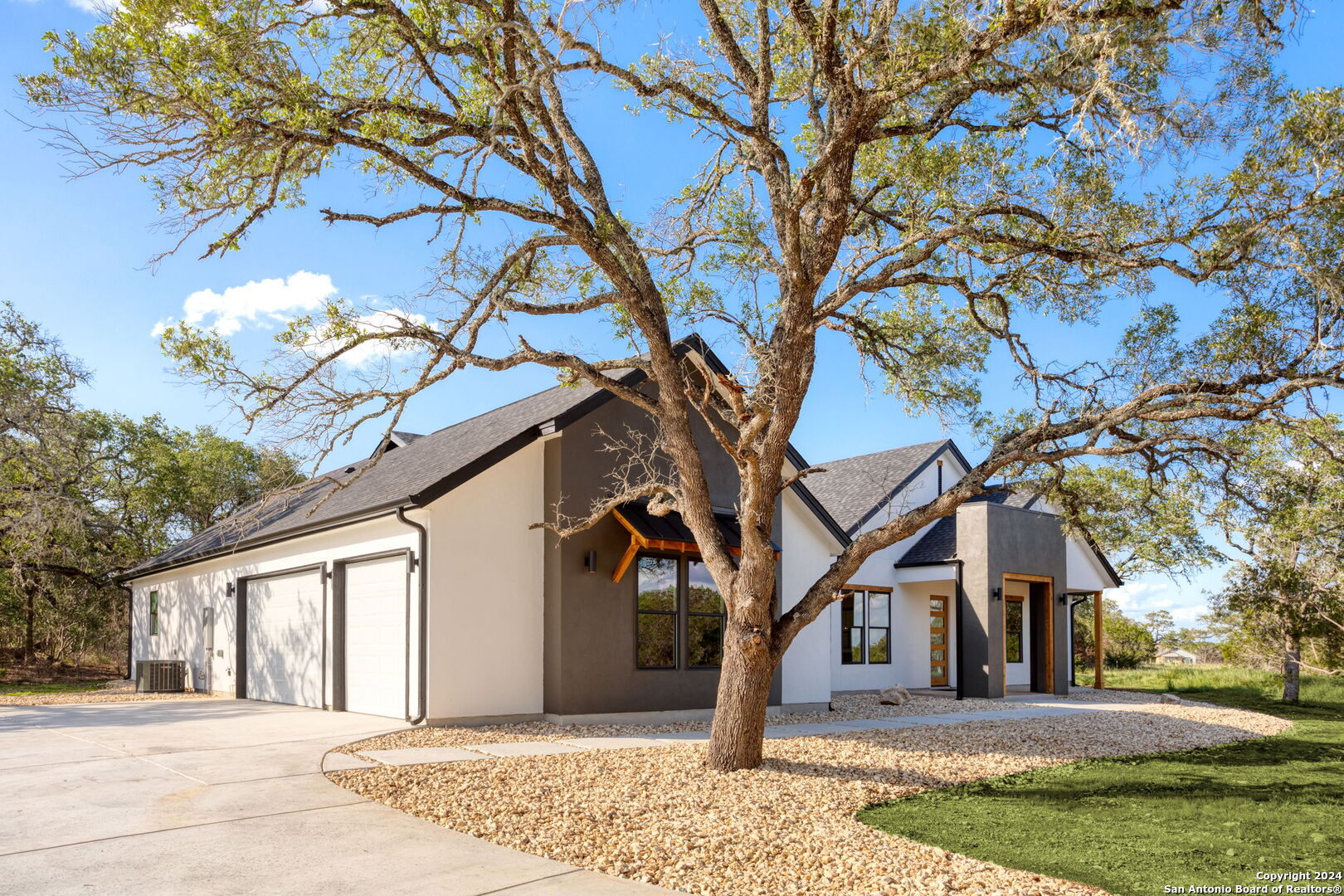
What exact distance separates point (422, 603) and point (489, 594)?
964mm

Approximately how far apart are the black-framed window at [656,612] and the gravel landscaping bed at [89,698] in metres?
10.0

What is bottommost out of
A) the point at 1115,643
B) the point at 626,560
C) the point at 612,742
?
the point at 1115,643

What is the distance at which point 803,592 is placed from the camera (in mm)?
16344

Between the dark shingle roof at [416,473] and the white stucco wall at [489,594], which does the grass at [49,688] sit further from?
the white stucco wall at [489,594]

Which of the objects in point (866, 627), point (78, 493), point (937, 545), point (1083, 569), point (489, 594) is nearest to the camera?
point (489, 594)

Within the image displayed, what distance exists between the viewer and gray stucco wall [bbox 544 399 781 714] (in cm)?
1325

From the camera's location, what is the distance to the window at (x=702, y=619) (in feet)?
48.0

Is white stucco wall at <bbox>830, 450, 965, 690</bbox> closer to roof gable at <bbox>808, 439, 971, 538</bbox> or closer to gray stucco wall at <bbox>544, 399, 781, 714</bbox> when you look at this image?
roof gable at <bbox>808, 439, 971, 538</bbox>

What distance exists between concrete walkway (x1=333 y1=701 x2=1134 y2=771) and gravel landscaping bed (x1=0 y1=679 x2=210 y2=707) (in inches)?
416

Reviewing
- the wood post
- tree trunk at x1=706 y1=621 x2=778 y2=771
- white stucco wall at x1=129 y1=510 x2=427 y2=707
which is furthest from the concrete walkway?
the wood post

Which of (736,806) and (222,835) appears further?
(736,806)

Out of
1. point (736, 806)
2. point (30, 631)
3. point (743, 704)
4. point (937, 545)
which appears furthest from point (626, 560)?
point (30, 631)

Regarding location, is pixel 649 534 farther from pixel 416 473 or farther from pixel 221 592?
pixel 221 592

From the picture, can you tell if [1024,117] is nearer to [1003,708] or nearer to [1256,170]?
[1256,170]
